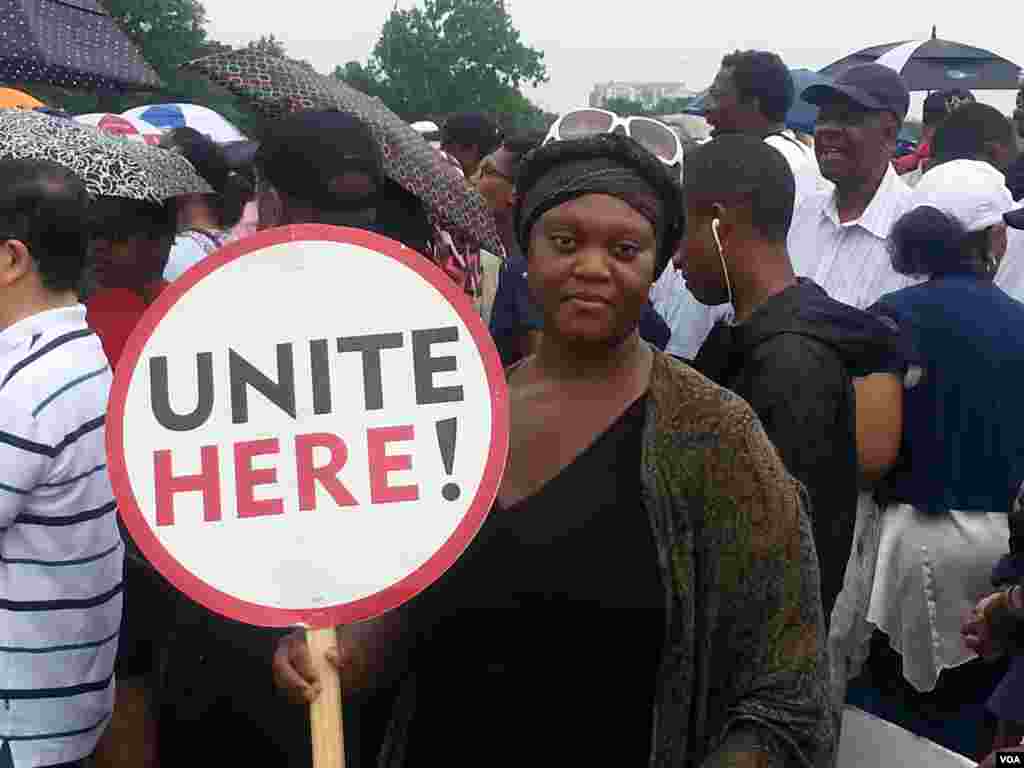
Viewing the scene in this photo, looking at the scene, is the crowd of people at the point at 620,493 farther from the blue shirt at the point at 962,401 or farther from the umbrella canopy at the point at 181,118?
the umbrella canopy at the point at 181,118

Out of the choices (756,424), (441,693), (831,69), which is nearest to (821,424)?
(756,424)

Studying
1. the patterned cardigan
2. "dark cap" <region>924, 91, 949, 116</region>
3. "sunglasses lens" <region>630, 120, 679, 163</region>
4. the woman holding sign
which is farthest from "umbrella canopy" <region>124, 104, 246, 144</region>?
the patterned cardigan

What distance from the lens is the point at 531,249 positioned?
93.0 inches

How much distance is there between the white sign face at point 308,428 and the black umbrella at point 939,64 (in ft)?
34.1

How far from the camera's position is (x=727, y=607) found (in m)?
2.19

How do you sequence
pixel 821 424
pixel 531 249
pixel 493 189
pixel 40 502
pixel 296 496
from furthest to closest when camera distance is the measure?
pixel 493 189, pixel 821 424, pixel 40 502, pixel 531 249, pixel 296 496

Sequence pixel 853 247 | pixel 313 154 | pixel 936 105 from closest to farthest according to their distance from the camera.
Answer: pixel 313 154, pixel 853 247, pixel 936 105

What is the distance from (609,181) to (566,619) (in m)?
0.68

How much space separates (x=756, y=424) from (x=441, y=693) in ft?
2.11

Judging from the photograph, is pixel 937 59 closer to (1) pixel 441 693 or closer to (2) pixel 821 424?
(2) pixel 821 424

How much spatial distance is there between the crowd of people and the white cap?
1 centimetres

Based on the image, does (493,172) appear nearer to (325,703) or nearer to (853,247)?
(853,247)

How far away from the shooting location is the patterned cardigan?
217 cm

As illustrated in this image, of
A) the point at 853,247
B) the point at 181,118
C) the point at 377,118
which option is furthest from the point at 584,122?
the point at 181,118
